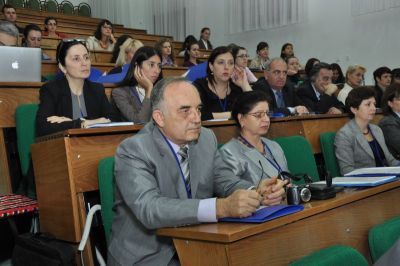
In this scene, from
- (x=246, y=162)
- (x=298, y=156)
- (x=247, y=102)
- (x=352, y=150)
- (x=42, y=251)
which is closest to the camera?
(x=42, y=251)

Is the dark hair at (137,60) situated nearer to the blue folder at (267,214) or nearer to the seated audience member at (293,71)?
the blue folder at (267,214)

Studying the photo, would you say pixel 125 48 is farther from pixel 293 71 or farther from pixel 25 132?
pixel 293 71

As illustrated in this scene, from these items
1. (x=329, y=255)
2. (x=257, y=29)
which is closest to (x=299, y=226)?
(x=329, y=255)

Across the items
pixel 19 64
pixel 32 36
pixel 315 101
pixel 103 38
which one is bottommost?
pixel 315 101

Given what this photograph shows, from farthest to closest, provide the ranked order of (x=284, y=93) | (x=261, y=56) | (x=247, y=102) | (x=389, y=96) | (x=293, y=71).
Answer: (x=261, y=56) < (x=293, y=71) < (x=284, y=93) < (x=389, y=96) < (x=247, y=102)

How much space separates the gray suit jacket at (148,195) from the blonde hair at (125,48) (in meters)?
2.58

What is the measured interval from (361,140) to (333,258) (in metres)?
1.93

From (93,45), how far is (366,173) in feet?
15.5

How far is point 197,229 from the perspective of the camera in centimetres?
140

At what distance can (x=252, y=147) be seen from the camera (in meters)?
2.43

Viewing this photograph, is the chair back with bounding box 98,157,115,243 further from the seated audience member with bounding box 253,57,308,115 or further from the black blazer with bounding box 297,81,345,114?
the black blazer with bounding box 297,81,345,114

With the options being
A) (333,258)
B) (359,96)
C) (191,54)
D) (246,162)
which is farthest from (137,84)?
→ (191,54)

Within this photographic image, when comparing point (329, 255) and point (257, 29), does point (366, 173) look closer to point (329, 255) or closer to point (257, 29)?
point (329, 255)

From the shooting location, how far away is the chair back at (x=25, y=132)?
2.71 m
